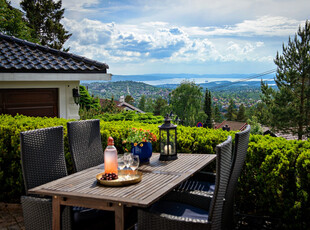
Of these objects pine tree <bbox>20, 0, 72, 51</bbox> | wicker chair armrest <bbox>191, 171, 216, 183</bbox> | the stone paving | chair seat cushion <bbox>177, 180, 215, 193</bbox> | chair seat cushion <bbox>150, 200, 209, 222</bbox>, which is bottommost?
the stone paving

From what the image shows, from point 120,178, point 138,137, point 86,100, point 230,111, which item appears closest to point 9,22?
point 86,100

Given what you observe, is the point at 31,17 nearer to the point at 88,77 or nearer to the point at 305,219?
the point at 88,77

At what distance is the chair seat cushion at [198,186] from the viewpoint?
3488 millimetres

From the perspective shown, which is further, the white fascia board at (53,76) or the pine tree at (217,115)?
the pine tree at (217,115)

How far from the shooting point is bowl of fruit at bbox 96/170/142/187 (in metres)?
2.67

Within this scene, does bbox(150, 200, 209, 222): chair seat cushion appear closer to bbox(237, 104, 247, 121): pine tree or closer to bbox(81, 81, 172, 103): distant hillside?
bbox(81, 81, 172, 103): distant hillside

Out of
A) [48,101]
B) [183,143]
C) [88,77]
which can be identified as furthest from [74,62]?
[183,143]

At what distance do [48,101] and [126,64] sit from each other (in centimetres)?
2660

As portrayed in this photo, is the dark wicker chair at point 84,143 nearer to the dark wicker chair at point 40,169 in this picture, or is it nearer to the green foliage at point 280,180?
the dark wicker chair at point 40,169

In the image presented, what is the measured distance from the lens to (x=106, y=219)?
10.4 feet

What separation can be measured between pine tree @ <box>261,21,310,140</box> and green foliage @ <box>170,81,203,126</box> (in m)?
28.8

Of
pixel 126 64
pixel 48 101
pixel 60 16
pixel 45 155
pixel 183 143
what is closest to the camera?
pixel 45 155

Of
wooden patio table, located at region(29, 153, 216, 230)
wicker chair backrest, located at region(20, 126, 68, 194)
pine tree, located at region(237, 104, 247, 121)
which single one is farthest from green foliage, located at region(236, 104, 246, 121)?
wicker chair backrest, located at region(20, 126, 68, 194)

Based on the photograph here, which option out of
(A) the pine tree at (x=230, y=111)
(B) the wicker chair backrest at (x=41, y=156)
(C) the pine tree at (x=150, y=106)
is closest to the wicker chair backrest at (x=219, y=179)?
(B) the wicker chair backrest at (x=41, y=156)
